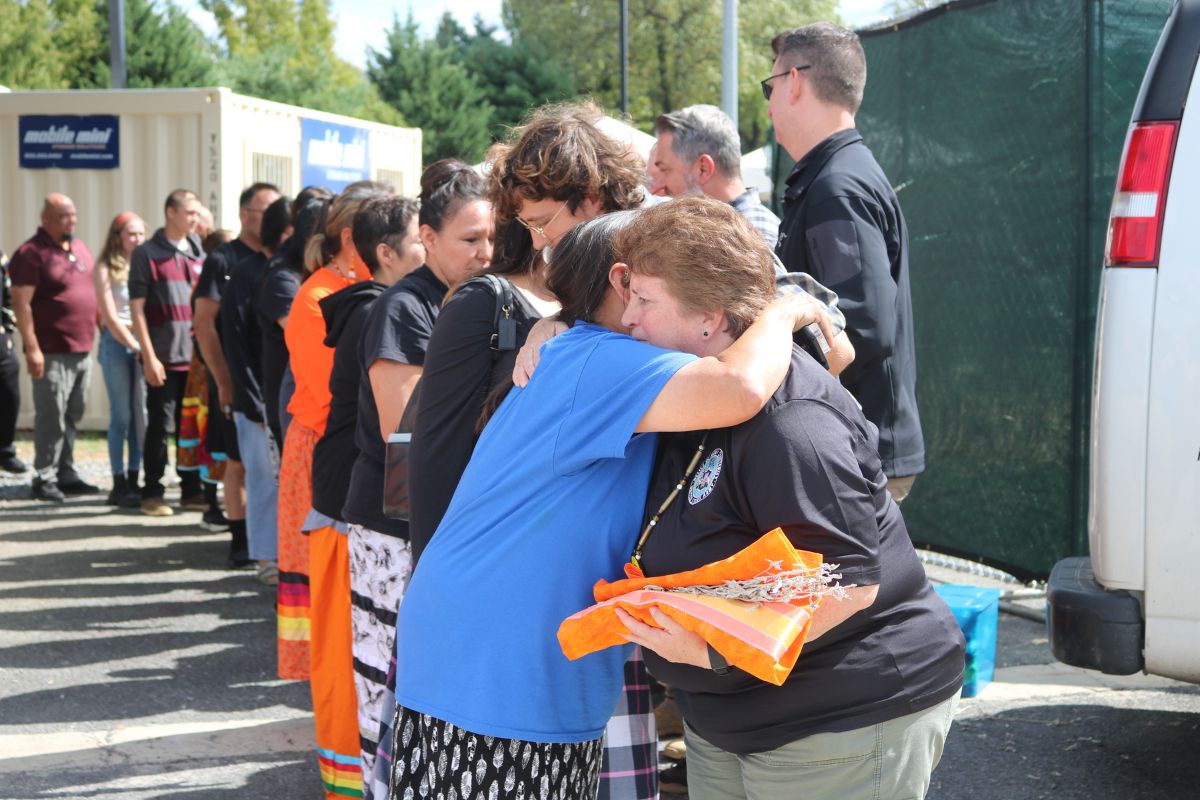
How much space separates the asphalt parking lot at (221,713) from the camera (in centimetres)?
427

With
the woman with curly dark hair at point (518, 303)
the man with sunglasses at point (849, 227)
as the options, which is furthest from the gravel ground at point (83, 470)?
the woman with curly dark hair at point (518, 303)

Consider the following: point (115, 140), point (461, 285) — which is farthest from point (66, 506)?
point (461, 285)

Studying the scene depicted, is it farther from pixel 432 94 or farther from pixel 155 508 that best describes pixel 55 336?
pixel 432 94

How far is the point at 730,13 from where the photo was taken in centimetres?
1603

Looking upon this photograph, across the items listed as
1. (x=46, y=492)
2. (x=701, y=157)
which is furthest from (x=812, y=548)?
(x=46, y=492)

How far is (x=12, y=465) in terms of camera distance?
10625 millimetres

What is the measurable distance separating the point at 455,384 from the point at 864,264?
1.36 m

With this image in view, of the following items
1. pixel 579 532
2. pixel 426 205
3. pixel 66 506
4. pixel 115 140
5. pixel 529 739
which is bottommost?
pixel 66 506

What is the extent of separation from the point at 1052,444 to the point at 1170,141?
2604 millimetres

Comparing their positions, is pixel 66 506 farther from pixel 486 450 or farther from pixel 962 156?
pixel 486 450

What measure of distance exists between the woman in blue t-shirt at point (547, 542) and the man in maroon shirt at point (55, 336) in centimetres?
814

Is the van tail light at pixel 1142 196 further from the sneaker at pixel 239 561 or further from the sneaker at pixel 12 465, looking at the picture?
the sneaker at pixel 12 465

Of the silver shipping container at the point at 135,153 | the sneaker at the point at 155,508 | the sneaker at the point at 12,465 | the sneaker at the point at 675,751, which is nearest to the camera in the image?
the sneaker at the point at 675,751

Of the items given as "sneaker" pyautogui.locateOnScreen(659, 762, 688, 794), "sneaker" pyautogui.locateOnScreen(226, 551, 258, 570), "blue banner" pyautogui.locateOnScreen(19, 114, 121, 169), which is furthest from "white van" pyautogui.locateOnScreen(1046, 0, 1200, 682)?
"blue banner" pyautogui.locateOnScreen(19, 114, 121, 169)
